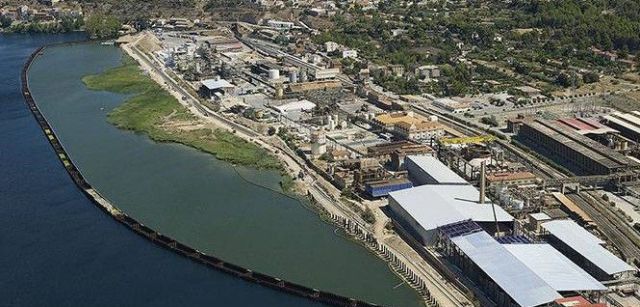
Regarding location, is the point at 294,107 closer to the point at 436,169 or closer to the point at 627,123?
the point at 436,169

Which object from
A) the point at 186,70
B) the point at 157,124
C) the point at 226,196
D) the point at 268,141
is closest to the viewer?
the point at 226,196

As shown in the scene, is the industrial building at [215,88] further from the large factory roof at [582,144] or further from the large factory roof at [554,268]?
the large factory roof at [554,268]

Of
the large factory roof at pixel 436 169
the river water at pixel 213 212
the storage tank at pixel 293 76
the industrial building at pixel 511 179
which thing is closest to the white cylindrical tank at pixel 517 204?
the industrial building at pixel 511 179

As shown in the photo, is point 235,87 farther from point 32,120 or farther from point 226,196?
point 226,196

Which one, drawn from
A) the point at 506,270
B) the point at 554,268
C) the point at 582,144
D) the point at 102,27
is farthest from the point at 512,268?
the point at 102,27

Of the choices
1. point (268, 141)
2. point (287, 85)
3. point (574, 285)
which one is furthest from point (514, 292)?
point (287, 85)

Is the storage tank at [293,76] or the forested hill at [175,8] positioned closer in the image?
the storage tank at [293,76]

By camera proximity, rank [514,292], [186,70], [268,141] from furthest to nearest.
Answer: [186,70]
[268,141]
[514,292]
